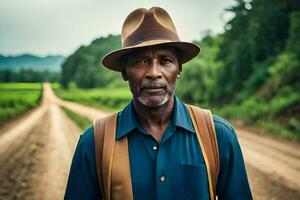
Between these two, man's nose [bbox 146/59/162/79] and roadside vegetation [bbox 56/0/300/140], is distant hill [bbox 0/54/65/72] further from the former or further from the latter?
man's nose [bbox 146/59/162/79]

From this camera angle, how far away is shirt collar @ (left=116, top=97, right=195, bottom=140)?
203 centimetres

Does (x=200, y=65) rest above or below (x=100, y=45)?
below

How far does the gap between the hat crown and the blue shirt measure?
0.44 metres

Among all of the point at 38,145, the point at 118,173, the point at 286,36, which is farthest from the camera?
the point at 286,36

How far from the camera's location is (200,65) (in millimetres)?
19391

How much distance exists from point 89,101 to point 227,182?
2495 cm

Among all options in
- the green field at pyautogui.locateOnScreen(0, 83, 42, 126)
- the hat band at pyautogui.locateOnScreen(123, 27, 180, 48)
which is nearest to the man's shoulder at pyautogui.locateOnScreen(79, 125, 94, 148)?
the hat band at pyautogui.locateOnScreen(123, 27, 180, 48)

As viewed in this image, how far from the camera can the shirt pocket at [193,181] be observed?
1910 mm

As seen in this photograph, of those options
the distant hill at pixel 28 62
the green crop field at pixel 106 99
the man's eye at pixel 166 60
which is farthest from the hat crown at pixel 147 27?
the green crop field at pixel 106 99

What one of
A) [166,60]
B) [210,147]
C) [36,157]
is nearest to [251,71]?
[36,157]

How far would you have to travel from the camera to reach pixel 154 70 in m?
2.07

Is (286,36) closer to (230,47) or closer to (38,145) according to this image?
(230,47)

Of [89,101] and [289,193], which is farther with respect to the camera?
[89,101]

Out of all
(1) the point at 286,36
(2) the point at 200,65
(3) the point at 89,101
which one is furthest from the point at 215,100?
(3) the point at 89,101
